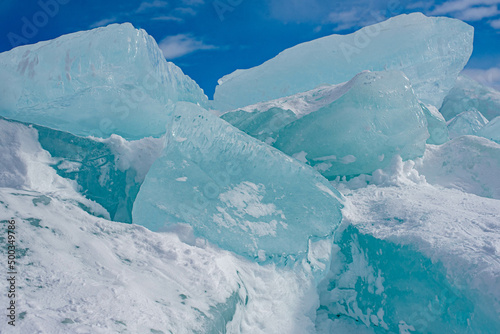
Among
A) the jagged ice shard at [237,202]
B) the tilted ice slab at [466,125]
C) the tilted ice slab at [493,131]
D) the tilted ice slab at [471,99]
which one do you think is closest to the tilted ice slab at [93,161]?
the jagged ice shard at [237,202]

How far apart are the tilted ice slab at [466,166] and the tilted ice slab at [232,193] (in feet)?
4.43

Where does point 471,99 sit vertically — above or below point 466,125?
below

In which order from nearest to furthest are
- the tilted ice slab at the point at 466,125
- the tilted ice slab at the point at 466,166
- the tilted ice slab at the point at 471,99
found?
1. the tilted ice slab at the point at 466,166
2. the tilted ice slab at the point at 466,125
3. the tilted ice slab at the point at 471,99

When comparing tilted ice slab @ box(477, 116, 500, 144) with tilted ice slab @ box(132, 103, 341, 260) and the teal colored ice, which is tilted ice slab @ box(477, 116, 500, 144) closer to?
the teal colored ice

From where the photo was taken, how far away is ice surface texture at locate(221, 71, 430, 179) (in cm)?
314

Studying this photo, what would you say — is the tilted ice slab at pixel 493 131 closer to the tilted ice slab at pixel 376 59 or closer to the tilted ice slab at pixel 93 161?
the tilted ice slab at pixel 376 59

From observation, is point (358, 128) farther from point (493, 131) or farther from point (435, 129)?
point (493, 131)

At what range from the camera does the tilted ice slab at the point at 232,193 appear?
2092mm

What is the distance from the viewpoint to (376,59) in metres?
4.36

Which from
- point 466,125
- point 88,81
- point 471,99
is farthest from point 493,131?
point 88,81

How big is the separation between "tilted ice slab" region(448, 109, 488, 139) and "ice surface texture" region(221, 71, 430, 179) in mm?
2887

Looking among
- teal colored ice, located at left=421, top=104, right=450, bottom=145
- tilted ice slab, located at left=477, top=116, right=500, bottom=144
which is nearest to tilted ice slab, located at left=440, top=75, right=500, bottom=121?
tilted ice slab, located at left=477, top=116, right=500, bottom=144

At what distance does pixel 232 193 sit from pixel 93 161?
3.61 feet

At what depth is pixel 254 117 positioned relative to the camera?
3.50 m
